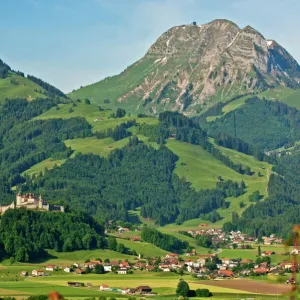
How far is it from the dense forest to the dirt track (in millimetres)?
36032

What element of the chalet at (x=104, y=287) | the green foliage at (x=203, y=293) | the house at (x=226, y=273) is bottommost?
the green foliage at (x=203, y=293)

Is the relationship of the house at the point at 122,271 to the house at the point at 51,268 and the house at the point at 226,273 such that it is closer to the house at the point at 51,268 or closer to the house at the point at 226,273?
the house at the point at 51,268

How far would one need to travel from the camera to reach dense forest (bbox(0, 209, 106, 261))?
165750 millimetres

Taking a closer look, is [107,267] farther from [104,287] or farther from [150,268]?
[104,287]

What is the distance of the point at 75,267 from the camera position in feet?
524

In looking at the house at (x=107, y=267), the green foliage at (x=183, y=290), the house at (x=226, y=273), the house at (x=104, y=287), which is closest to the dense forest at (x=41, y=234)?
the house at (x=107, y=267)

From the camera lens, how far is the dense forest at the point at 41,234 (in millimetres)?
165750

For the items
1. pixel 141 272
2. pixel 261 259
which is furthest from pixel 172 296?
pixel 261 259

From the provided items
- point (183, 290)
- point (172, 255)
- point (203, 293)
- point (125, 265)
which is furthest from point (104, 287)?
point (172, 255)

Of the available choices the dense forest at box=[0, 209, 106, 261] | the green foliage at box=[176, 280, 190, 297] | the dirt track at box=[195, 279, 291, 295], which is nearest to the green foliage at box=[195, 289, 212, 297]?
the green foliage at box=[176, 280, 190, 297]

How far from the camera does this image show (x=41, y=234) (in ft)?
577

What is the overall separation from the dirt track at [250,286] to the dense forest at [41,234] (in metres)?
36.0

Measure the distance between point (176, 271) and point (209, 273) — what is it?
7058 mm

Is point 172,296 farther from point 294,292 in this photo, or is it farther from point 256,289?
point 294,292
